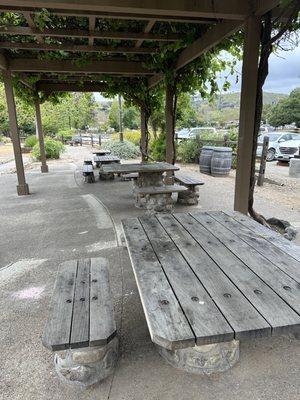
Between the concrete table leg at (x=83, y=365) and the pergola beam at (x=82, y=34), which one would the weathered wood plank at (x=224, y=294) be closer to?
the concrete table leg at (x=83, y=365)

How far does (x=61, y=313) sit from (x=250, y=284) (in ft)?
3.34

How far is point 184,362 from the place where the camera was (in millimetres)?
1690

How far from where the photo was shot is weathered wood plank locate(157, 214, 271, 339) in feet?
3.81

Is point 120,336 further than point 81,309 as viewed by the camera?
Yes

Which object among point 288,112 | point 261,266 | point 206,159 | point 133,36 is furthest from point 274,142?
point 288,112

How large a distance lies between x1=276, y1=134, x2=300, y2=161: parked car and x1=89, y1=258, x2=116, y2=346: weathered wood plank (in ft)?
A: 38.2

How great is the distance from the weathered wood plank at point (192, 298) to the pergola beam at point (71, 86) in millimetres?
7523

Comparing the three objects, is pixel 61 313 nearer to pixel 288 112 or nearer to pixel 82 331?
pixel 82 331

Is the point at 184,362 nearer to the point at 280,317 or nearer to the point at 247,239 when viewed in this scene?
the point at 280,317

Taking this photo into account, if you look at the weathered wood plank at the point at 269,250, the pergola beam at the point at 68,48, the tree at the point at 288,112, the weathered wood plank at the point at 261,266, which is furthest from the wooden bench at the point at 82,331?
the tree at the point at 288,112

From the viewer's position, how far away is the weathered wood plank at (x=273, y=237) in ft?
5.92

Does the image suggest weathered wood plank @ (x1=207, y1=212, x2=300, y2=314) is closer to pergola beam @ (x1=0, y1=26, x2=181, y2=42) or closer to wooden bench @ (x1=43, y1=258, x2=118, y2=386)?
wooden bench @ (x1=43, y1=258, x2=118, y2=386)

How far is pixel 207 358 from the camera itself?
1.64 metres

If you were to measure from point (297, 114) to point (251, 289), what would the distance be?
41.3 metres
